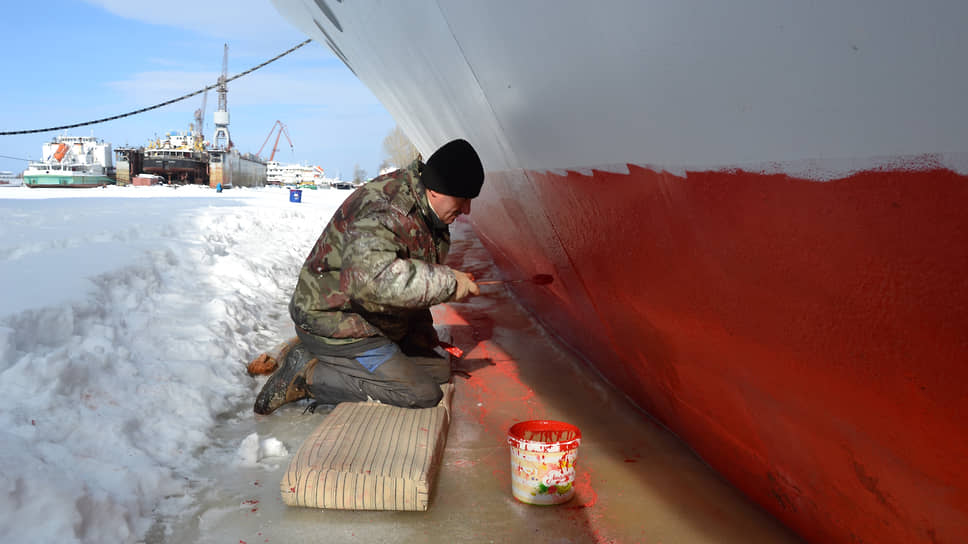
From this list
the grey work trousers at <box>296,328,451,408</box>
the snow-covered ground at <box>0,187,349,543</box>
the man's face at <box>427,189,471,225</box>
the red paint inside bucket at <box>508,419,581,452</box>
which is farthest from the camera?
the grey work trousers at <box>296,328,451,408</box>

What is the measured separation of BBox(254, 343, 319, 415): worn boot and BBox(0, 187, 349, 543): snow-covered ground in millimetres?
104

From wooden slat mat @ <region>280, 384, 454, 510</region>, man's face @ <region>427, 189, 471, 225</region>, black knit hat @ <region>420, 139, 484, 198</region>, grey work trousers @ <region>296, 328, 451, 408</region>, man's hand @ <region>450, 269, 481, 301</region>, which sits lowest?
Result: wooden slat mat @ <region>280, 384, 454, 510</region>

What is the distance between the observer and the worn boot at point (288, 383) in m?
2.56

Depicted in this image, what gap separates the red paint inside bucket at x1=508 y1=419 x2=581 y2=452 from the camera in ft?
6.02

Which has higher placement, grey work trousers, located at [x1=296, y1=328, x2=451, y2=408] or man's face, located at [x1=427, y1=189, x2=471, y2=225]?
man's face, located at [x1=427, y1=189, x2=471, y2=225]

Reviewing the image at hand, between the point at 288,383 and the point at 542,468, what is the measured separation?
1227mm

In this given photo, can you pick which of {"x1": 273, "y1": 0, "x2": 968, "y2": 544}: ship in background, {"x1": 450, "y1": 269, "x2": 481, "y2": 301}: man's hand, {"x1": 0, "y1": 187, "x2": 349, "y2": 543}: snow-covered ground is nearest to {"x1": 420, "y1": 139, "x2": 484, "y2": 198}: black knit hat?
{"x1": 273, "y1": 0, "x2": 968, "y2": 544}: ship in background

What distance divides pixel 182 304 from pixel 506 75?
2433 millimetres

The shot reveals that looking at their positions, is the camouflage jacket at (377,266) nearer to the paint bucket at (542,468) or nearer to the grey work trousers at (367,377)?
the grey work trousers at (367,377)

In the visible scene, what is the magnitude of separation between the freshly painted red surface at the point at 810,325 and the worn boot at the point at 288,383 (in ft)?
4.24

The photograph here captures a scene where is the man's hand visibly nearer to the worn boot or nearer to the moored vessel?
the worn boot

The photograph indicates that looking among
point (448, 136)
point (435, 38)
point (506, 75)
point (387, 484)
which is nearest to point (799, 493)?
point (387, 484)

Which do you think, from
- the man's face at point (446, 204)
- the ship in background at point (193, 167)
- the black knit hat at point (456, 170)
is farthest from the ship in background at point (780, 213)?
the ship in background at point (193, 167)

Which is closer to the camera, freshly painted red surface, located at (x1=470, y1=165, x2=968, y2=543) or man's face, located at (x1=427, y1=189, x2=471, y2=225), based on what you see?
freshly painted red surface, located at (x1=470, y1=165, x2=968, y2=543)
